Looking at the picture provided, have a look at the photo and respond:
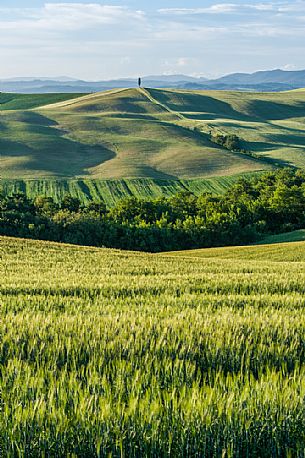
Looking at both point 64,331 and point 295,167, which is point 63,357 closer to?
point 64,331

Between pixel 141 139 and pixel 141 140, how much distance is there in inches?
42.0

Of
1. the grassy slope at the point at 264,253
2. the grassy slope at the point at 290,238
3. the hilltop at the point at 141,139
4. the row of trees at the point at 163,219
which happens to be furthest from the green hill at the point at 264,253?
the hilltop at the point at 141,139

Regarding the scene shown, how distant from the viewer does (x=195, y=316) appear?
8867mm

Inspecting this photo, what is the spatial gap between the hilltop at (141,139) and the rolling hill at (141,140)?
20 cm

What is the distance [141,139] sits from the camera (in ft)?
409

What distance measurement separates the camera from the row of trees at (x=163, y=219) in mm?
64625

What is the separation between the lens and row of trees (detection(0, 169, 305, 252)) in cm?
6462

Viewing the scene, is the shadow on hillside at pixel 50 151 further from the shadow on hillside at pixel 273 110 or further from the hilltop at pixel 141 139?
the shadow on hillside at pixel 273 110

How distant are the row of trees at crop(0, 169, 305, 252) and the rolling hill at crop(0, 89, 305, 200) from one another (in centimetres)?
2054

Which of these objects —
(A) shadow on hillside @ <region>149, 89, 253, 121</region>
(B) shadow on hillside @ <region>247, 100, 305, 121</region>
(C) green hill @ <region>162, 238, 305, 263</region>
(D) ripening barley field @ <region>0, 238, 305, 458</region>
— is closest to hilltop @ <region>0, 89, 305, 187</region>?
Answer: (A) shadow on hillside @ <region>149, 89, 253, 121</region>

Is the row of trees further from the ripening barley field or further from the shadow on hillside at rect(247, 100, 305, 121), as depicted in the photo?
the shadow on hillside at rect(247, 100, 305, 121)

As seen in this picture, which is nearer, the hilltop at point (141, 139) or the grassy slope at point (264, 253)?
the grassy slope at point (264, 253)

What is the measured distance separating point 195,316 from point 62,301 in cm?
316

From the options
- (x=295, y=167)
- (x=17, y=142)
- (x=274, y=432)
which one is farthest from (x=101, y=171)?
(x=274, y=432)
